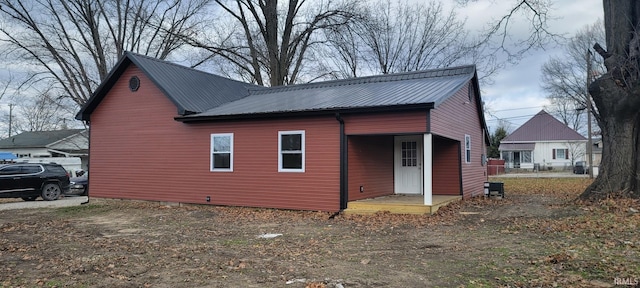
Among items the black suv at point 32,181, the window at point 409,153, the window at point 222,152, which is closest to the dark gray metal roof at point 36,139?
the black suv at point 32,181

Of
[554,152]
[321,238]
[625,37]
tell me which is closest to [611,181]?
[625,37]

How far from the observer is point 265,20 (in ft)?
99.0

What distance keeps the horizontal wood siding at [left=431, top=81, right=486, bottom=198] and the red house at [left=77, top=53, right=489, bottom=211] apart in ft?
0.14

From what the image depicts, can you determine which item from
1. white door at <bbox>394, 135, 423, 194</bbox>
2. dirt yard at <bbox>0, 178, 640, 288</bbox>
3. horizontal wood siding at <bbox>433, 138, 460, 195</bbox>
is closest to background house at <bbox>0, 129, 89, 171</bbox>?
dirt yard at <bbox>0, 178, 640, 288</bbox>

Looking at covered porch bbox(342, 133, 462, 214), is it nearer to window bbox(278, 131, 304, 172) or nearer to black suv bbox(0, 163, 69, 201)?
window bbox(278, 131, 304, 172)

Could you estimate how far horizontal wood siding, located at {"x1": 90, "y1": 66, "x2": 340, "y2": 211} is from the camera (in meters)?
12.8

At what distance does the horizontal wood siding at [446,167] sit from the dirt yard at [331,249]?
2.73 meters

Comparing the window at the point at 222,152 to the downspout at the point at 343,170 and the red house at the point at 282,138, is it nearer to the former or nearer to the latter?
the red house at the point at 282,138

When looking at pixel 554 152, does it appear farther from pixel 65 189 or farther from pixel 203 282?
pixel 203 282

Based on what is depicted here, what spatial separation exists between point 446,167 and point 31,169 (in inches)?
638

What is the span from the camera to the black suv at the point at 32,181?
1775cm

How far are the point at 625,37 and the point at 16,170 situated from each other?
21.4 meters

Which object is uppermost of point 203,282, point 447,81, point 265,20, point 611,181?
point 265,20

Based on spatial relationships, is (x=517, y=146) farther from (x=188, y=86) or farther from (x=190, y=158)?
(x=190, y=158)
